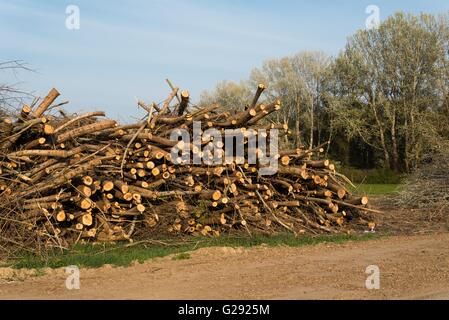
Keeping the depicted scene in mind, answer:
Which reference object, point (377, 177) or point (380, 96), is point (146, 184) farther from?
point (380, 96)

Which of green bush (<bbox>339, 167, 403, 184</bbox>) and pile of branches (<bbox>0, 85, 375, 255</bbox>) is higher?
pile of branches (<bbox>0, 85, 375, 255</bbox>)

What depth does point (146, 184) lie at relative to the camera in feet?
34.1

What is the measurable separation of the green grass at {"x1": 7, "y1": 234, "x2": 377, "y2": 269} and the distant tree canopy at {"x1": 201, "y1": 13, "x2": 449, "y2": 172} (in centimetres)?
2830

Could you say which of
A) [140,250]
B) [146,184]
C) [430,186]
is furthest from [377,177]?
[140,250]

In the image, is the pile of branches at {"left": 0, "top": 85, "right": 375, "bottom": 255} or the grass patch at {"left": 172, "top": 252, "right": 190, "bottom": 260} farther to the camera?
the pile of branches at {"left": 0, "top": 85, "right": 375, "bottom": 255}

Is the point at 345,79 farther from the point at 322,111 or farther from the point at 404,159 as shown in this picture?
the point at 404,159

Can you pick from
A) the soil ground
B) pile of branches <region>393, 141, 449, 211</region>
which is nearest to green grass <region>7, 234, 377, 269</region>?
the soil ground

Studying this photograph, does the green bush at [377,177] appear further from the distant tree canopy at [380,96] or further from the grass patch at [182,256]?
the grass patch at [182,256]

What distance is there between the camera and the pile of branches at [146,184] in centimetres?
937

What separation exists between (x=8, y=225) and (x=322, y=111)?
39641 mm

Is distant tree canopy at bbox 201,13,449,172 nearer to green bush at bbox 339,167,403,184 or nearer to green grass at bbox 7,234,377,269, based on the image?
green bush at bbox 339,167,403,184

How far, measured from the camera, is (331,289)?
22.2 ft

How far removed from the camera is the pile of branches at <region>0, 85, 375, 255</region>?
9367 millimetres
